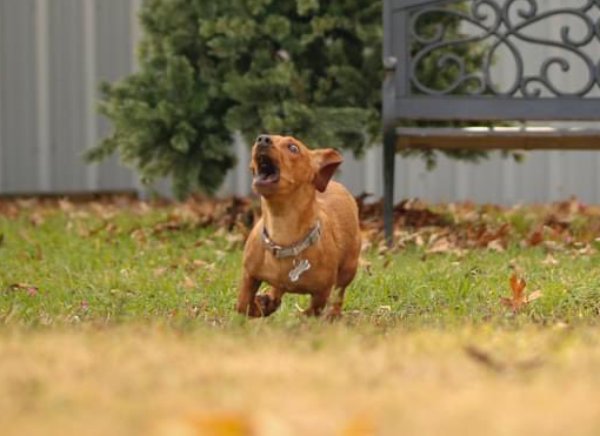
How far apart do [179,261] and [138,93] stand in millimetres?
1729

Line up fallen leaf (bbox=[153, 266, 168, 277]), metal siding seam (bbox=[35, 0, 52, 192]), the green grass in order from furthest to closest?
metal siding seam (bbox=[35, 0, 52, 192]) < fallen leaf (bbox=[153, 266, 168, 277]) < the green grass

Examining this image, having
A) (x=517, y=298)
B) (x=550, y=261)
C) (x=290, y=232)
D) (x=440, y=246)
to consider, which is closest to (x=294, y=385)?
(x=290, y=232)

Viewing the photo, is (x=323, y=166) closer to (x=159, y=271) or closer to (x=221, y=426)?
(x=159, y=271)

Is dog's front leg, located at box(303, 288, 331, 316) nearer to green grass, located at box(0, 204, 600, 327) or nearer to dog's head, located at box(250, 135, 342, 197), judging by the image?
green grass, located at box(0, 204, 600, 327)

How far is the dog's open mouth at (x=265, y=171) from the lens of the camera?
4320mm

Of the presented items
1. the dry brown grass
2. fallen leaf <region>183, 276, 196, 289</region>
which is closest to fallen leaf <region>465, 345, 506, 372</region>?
the dry brown grass

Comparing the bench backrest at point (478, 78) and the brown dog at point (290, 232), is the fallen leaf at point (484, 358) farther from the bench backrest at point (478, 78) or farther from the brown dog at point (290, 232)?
the bench backrest at point (478, 78)

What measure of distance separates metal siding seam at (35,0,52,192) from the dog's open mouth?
7.13 m

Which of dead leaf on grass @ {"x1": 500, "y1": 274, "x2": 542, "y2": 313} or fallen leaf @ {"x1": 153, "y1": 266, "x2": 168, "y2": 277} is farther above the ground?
dead leaf on grass @ {"x1": 500, "y1": 274, "x2": 542, "y2": 313}

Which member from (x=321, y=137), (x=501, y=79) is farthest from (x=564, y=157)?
(x=321, y=137)

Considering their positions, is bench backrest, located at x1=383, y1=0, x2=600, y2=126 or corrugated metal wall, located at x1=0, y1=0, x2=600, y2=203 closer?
bench backrest, located at x1=383, y1=0, x2=600, y2=126

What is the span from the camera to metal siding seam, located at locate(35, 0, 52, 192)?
1132cm

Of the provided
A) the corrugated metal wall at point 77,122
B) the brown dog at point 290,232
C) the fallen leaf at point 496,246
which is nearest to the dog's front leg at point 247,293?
the brown dog at point 290,232

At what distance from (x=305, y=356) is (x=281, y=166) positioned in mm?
1619
